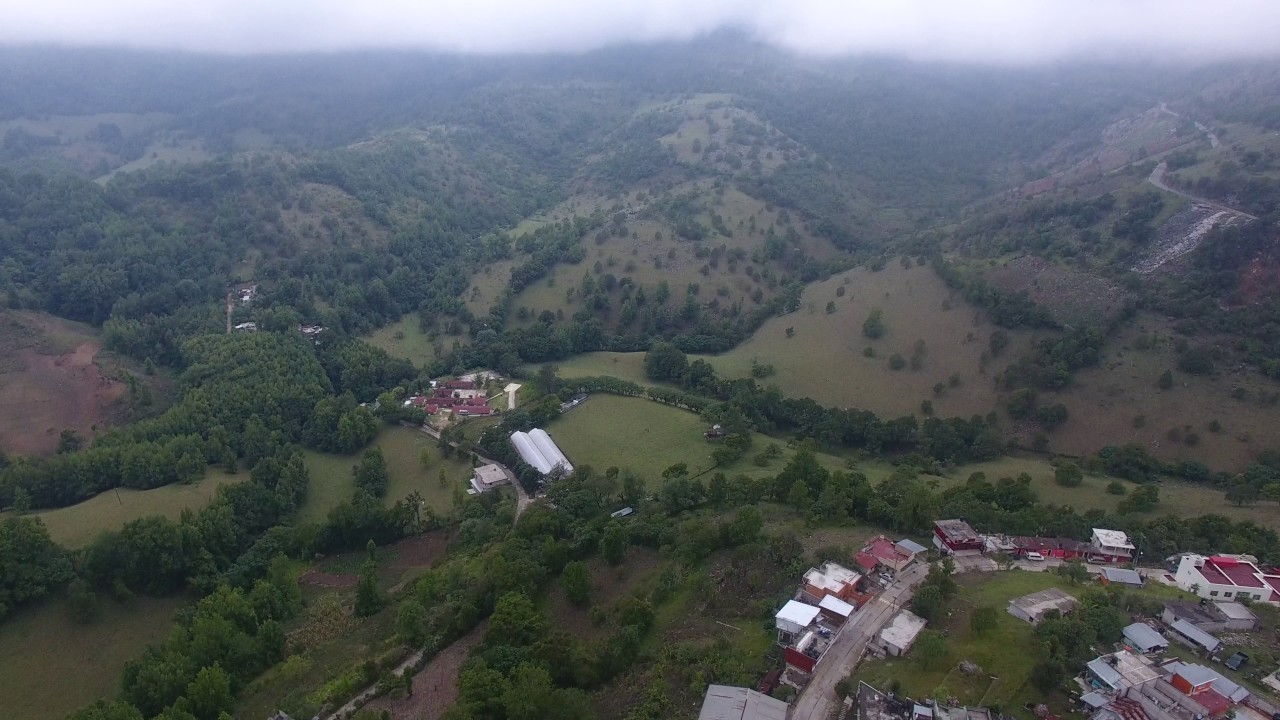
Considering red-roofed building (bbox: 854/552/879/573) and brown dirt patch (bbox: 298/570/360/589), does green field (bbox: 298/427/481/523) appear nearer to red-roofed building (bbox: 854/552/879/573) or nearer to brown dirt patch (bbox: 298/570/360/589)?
brown dirt patch (bbox: 298/570/360/589)

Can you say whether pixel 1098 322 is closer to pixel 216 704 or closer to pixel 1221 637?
pixel 1221 637

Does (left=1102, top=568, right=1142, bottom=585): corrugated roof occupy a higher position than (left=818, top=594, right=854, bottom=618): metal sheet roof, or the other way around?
(left=818, top=594, right=854, bottom=618): metal sheet roof

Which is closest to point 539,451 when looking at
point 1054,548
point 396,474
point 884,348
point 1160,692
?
point 396,474

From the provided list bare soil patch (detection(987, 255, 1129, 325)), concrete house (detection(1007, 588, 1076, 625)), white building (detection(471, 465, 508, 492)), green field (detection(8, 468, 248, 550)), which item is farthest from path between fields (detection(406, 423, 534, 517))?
bare soil patch (detection(987, 255, 1129, 325))

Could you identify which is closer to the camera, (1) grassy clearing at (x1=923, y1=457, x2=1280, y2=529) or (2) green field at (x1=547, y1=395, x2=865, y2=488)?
(1) grassy clearing at (x1=923, y1=457, x2=1280, y2=529)

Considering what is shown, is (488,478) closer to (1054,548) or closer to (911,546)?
(911,546)
